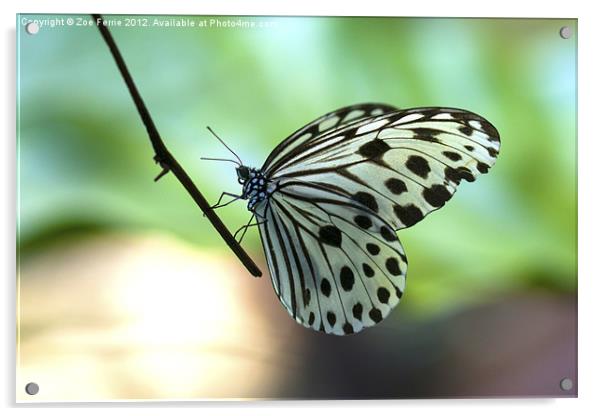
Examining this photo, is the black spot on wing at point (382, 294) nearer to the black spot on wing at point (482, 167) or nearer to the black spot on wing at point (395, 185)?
the black spot on wing at point (395, 185)

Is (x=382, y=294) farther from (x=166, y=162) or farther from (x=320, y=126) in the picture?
(x=166, y=162)

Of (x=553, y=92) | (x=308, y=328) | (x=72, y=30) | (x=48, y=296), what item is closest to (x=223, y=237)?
(x=308, y=328)

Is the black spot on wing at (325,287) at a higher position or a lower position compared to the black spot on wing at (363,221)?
lower

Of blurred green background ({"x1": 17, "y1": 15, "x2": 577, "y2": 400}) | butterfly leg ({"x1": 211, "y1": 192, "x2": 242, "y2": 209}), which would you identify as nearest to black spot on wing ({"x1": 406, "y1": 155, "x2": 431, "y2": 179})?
blurred green background ({"x1": 17, "y1": 15, "x2": 577, "y2": 400})

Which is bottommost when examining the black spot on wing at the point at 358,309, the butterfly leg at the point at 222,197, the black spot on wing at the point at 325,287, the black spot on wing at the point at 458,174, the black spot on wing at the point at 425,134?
the black spot on wing at the point at 358,309

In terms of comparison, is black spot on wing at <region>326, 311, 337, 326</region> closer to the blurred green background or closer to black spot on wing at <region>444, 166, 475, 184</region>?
the blurred green background

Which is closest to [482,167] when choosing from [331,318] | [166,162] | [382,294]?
[382,294]
